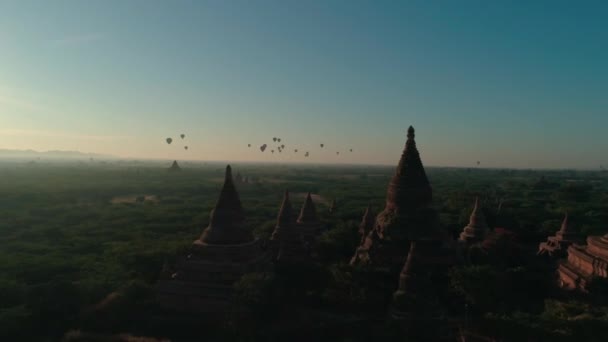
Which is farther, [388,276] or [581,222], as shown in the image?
[581,222]

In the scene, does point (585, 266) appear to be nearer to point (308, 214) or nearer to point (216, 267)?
point (308, 214)

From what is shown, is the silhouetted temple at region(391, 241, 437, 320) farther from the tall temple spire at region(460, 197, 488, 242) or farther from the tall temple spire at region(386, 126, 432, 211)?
the tall temple spire at region(460, 197, 488, 242)

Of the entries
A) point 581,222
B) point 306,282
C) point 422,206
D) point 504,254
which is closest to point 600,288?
point 504,254

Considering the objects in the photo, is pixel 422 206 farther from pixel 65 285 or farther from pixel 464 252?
pixel 65 285

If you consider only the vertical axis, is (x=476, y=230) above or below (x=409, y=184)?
below

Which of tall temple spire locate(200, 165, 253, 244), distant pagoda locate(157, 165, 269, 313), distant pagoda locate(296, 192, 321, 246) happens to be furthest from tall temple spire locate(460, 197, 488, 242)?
tall temple spire locate(200, 165, 253, 244)

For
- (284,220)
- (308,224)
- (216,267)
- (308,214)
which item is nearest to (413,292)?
(216,267)
